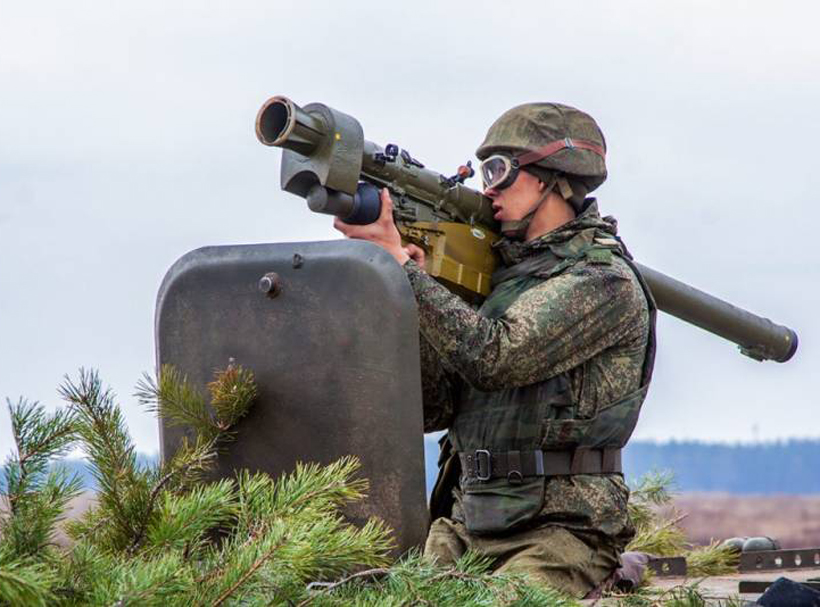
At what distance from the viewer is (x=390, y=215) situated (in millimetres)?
4848

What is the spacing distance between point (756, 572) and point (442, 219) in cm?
215

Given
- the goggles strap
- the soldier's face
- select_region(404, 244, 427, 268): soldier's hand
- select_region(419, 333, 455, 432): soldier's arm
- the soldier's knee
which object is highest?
the goggles strap

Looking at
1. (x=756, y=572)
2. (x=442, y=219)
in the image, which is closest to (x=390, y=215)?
(x=442, y=219)

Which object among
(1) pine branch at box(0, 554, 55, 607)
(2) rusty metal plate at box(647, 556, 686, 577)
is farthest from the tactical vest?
(1) pine branch at box(0, 554, 55, 607)

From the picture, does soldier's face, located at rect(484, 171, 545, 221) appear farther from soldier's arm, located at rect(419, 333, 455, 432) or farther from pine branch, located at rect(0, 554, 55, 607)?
pine branch, located at rect(0, 554, 55, 607)

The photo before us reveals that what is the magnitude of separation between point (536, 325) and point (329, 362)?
3.56ft

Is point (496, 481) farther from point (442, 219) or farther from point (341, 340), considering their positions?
point (341, 340)

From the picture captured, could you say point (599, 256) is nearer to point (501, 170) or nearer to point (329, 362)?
point (501, 170)

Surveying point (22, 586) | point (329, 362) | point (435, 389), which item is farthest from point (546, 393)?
point (22, 586)

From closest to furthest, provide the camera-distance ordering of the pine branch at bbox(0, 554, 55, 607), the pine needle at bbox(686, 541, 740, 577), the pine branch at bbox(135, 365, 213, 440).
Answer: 1. the pine branch at bbox(0, 554, 55, 607)
2. the pine branch at bbox(135, 365, 213, 440)
3. the pine needle at bbox(686, 541, 740, 577)

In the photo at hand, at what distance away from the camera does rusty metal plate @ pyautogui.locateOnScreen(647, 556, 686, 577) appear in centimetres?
616

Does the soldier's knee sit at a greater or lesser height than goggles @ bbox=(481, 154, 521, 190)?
lesser

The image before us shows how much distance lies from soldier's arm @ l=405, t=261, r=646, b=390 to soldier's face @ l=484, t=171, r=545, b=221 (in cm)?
37

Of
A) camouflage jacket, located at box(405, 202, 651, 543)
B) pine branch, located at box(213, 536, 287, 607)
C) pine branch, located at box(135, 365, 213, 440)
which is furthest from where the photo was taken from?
camouflage jacket, located at box(405, 202, 651, 543)
